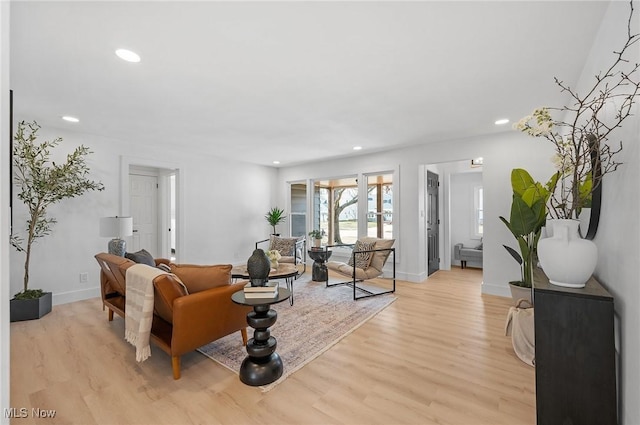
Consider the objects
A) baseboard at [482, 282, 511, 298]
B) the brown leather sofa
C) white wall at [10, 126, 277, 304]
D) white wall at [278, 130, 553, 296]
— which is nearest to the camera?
the brown leather sofa

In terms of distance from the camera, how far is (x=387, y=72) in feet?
7.60

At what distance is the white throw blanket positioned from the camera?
2.08 m

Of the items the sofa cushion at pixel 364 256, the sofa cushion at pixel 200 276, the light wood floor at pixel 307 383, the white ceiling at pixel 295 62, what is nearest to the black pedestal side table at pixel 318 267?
the sofa cushion at pixel 364 256

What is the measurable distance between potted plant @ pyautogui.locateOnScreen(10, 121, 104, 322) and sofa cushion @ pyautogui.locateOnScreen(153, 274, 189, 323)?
2.47 meters

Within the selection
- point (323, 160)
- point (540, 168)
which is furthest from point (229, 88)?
point (540, 168)

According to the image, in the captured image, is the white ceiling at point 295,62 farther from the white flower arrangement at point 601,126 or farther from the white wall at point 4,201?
the white wall at point 4,201

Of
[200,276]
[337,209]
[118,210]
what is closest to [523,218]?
[200,276]

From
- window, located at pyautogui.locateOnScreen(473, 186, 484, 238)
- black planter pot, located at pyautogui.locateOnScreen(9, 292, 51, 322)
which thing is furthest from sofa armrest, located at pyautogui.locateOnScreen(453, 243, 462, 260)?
black planter pot, located at pyautogui.locateOnScreen(9, 292, 51, 322)

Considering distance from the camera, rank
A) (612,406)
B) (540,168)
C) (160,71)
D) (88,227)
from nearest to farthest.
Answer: (612,406), (160,71), (540,168), (88,227)

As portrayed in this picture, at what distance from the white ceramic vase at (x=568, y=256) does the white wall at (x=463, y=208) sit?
5279mm

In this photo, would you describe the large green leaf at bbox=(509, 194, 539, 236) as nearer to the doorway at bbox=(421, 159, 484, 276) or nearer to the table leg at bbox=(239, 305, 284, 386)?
the doorway at bbox=(421, 159, 484, 276)

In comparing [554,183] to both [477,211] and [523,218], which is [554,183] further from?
[477,211]

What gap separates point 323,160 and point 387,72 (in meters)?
3.94

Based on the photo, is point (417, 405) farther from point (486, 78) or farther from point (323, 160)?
point (323, 160)
